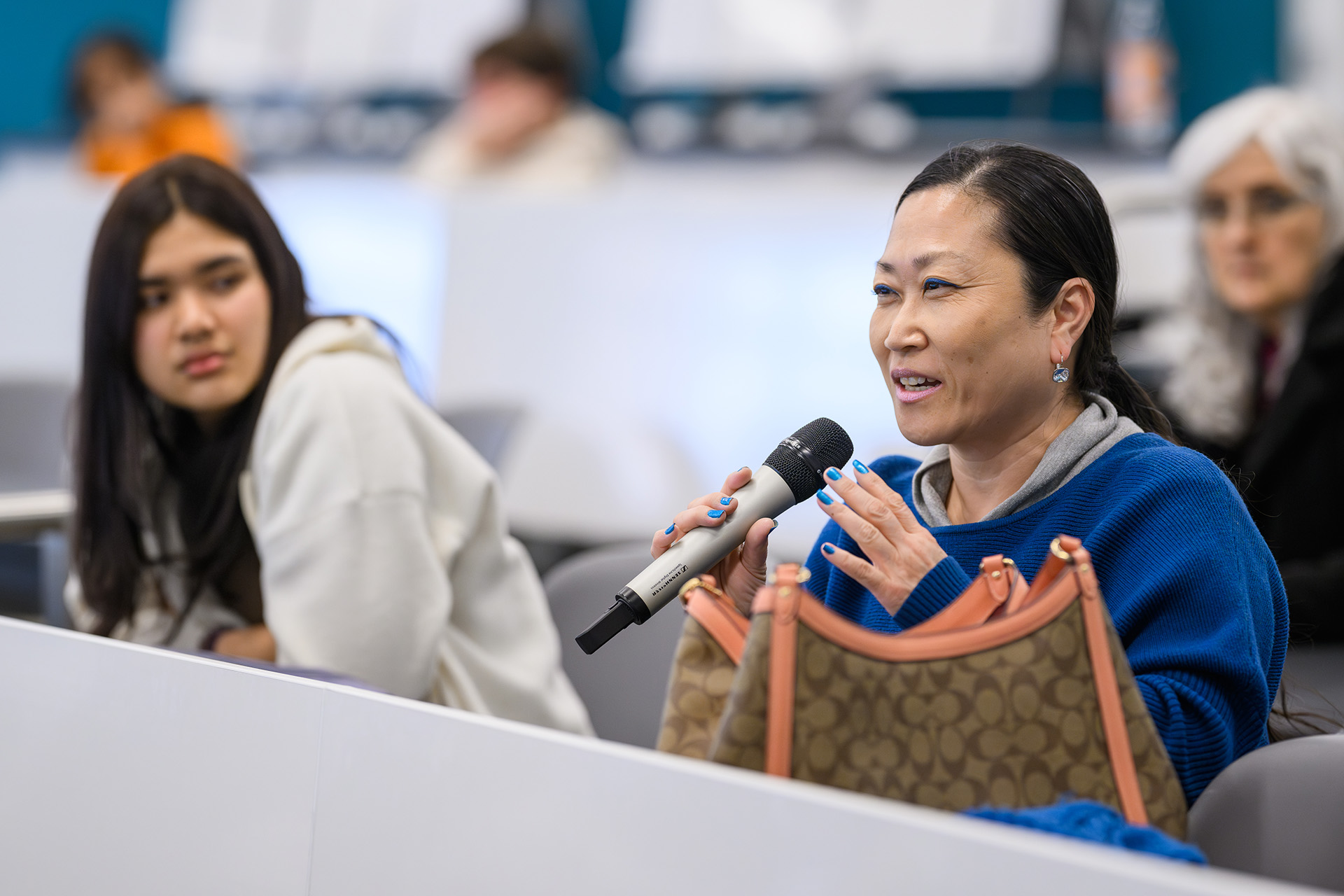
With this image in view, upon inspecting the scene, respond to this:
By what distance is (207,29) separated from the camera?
20.8 feet

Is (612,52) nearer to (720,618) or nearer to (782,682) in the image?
(720,618)

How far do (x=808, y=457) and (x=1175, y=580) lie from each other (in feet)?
1.01

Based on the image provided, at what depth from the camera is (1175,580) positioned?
1016mm

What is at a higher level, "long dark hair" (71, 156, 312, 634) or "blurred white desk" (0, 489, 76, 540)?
"long dark hair" (71, 156, 312, 634)

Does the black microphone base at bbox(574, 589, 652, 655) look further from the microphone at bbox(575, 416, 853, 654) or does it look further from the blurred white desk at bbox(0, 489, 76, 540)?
the blurred white desk at bbox(0, 489, 76, 540)

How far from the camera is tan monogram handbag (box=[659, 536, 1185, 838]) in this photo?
801 millimetres

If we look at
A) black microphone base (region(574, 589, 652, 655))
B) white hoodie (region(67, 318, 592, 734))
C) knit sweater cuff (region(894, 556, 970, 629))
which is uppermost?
knit sweater cuff (region(894, 556, 970, 629))

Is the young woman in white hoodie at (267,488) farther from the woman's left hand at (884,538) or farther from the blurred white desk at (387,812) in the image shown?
the woman's left hand at (884,538)

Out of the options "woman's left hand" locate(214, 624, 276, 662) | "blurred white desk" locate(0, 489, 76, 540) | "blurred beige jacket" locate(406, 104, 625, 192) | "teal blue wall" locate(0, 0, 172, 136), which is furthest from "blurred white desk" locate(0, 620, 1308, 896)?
"teal blue wall" locate(0, 0, 172, 136)

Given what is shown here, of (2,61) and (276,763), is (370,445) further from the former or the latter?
(2,61)

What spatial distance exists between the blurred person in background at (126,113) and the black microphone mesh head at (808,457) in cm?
483

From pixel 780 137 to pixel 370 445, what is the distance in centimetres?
377

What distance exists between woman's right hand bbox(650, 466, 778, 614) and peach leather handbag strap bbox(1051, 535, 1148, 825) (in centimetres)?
30

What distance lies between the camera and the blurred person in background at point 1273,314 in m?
2.11
